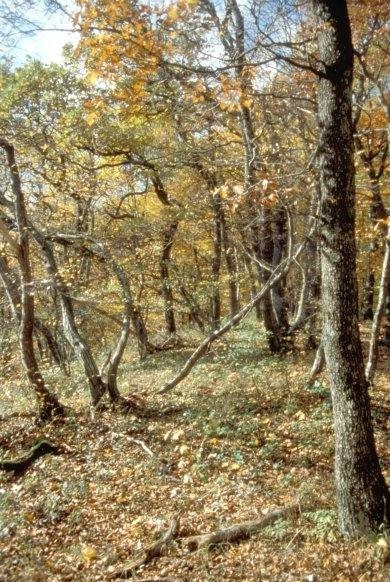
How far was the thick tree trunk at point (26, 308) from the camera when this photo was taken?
34.6 ft

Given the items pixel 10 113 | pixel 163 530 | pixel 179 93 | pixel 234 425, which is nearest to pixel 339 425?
pixel 163 530

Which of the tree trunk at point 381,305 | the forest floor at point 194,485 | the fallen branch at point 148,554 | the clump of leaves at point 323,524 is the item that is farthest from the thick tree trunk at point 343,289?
the tree trunk at point 381,305

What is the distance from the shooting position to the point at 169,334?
812 inches

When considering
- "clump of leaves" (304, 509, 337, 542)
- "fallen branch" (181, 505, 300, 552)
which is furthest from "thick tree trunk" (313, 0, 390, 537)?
"fallen branch" (181, 505, 300, 552)

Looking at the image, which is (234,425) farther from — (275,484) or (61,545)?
(61,545)

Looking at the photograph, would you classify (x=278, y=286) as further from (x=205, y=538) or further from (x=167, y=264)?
(x=205, y=538)

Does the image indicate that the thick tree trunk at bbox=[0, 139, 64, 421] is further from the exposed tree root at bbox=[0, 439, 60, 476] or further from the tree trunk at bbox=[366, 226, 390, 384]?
the tree trunk at bbox=[366, 226, 390, 384]

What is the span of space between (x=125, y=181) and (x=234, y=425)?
11.7 meters

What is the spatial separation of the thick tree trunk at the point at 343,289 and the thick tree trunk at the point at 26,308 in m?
7.30

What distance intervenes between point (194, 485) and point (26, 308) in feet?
19.9

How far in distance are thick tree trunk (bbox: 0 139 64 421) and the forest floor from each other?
590 mm

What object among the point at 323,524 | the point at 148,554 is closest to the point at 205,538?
the point at 148,554

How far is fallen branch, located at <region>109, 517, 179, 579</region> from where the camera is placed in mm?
5758

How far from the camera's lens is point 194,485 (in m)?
7.86
